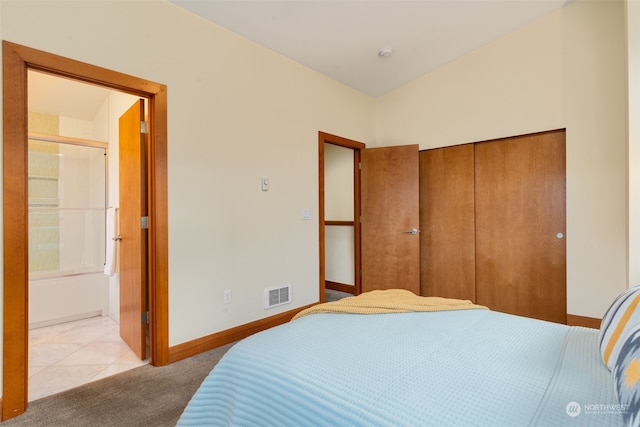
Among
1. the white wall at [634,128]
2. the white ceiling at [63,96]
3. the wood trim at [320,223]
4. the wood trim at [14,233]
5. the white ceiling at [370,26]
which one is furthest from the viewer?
the wood trim at [320,223]

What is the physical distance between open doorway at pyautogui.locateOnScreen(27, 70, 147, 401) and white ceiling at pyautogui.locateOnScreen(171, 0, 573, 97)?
51.1 inches

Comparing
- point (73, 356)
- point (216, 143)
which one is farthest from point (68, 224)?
point (216, 143)

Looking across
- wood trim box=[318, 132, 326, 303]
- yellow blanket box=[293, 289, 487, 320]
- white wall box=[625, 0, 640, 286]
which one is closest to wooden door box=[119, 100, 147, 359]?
yellow blanket box=[293, 289, 487, 320]

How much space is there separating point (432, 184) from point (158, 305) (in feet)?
10.2

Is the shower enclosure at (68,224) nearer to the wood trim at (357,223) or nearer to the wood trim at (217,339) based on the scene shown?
the wood trim at (217,339)

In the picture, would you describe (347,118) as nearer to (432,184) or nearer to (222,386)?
(432,184)

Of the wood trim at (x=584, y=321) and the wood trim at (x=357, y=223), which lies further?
the wood trim at (x=357, y=223)

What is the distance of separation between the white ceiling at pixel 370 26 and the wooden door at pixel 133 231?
1.07 meters

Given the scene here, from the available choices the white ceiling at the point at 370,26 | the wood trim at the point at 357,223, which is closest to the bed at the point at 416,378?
the white ceiling at the point at 370,26

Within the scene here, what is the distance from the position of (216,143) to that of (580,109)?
3247 millimetres

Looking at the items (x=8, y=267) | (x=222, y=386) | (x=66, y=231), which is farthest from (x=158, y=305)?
(x=66, y=231)

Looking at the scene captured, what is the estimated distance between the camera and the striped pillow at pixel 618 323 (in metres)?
0.89

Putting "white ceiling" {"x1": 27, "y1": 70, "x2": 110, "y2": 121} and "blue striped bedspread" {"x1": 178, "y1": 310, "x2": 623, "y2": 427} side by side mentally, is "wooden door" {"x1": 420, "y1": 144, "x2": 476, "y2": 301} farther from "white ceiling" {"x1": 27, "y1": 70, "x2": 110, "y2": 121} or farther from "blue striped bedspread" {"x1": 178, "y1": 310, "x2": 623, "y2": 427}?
"white ceiling" {"x1": 27, "y1": 70, "x2": 110, "y2": 121}

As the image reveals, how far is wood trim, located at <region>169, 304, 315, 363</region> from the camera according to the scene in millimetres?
2336
